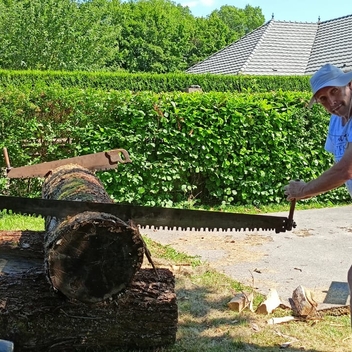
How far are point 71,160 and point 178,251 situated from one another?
2.14 metres

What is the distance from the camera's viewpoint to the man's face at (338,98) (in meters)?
3.56

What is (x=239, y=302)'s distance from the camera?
5293 mm

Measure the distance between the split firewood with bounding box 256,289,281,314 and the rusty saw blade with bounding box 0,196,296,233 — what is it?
125 cm

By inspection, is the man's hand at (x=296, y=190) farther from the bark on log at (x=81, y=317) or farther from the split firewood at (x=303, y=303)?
the split firewood at (x=303, y=303)

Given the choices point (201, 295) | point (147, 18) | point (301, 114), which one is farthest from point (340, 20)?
point (147, 18)

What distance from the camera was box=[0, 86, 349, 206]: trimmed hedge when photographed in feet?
31.0

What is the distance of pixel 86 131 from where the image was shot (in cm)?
951

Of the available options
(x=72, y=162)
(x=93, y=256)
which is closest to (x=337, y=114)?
(x=93, y=256)

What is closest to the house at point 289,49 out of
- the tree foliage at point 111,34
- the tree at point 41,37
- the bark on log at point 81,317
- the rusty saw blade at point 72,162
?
the tree at point 41,37

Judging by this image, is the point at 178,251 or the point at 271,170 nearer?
the point at 178,251

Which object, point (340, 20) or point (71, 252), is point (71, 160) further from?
point (340, 20)

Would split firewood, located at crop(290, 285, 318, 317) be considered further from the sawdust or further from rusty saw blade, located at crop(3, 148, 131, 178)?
rusty saw blade, located at crop(3, 148, 131, 178)

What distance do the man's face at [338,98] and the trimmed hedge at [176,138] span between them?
246 inches

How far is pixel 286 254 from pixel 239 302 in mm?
2538
